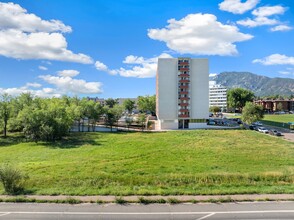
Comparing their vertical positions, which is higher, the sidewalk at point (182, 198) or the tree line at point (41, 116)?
the tree line at point (41, 116)

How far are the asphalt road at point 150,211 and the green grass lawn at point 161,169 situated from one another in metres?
2.01

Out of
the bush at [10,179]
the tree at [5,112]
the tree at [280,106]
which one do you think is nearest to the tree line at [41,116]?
the tree at [5,112]

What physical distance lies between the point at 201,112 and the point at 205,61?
1753 cm

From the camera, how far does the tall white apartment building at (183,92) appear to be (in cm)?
8325

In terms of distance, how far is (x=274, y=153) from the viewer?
38.1m

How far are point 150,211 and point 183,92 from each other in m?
70.0

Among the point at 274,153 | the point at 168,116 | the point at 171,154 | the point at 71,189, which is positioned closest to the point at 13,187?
the point at 71,189

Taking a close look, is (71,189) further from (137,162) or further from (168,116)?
(168,116)

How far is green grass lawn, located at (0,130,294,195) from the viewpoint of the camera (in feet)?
64.7

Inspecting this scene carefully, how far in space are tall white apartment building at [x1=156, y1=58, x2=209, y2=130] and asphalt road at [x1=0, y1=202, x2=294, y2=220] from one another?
66.9 metres

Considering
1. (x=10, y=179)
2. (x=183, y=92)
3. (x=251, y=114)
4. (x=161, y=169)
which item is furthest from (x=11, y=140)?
(x=251, y=114)

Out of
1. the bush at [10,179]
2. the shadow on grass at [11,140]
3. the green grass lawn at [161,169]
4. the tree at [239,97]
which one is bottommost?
the shadow on grass at [11,140]

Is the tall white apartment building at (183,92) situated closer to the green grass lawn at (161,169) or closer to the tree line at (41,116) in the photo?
the tree line at (41,116)

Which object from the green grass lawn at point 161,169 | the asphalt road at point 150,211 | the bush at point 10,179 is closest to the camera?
the asphalt road at point 150,211
